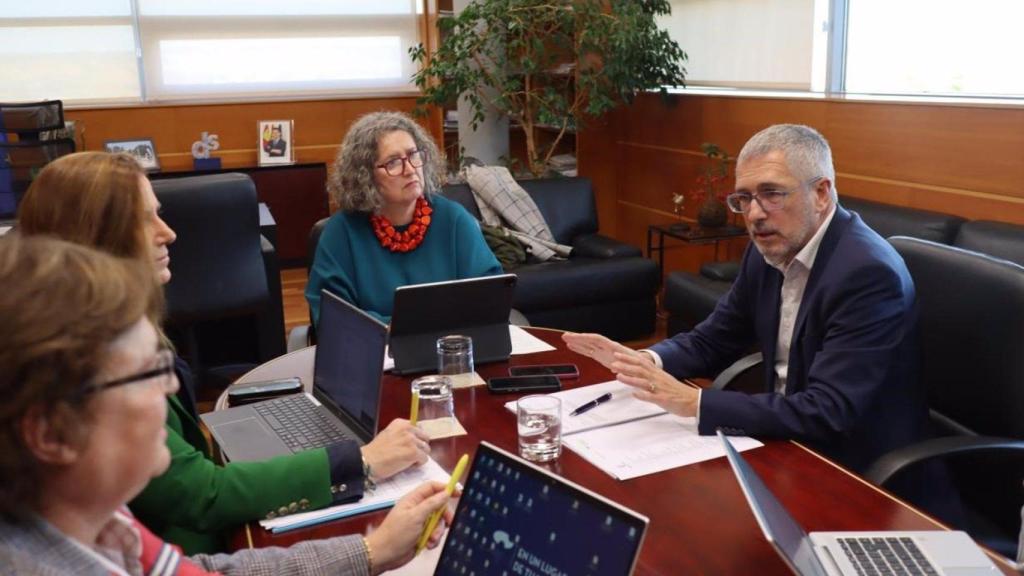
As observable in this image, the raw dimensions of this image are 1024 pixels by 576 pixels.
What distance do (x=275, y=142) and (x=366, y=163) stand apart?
3.88 meters

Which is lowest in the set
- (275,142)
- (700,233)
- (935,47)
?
(700,233)

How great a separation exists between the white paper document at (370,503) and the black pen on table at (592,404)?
34 cm

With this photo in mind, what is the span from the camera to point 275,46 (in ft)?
21.3

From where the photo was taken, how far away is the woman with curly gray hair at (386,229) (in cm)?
273

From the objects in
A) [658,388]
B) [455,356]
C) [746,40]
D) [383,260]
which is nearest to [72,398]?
[658,388]

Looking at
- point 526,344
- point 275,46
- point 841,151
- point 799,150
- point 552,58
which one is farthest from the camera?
point 275,46

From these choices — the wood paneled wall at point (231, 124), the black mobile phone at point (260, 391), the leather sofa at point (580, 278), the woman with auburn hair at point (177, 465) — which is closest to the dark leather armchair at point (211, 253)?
the leather sofa at point (580, 278)

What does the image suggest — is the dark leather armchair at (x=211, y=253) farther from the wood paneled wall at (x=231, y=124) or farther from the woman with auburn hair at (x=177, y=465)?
the wood paneled wall at (x=231, y=124)

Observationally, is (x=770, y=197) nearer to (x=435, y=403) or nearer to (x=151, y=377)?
(x=435, y=403)

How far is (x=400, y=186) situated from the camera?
2732mm

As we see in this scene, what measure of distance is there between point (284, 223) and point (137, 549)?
5.57m

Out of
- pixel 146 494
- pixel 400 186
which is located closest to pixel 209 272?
pixel 400 186

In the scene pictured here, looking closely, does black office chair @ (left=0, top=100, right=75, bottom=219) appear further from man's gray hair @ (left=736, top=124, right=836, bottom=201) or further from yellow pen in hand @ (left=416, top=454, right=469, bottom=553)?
yellow pen in hand @ (left=416, top=454, right=469, bottom=553)

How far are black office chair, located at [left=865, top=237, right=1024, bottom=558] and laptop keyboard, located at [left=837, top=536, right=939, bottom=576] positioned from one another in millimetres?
410
